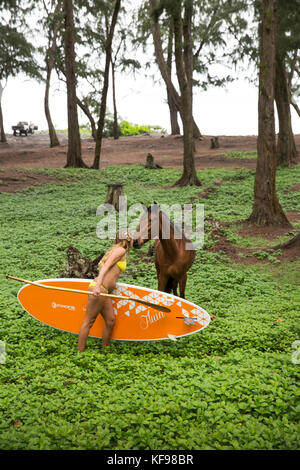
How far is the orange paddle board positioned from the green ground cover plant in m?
0.18

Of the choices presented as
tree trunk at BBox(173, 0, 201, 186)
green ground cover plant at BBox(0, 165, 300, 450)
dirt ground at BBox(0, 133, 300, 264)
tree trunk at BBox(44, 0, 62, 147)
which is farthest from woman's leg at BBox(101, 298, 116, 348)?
tree trunk at BBox(44, 0, 62, 147)

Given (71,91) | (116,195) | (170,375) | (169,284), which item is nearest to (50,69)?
(71,91)

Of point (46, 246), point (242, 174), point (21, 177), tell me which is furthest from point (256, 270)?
point (21, 177)

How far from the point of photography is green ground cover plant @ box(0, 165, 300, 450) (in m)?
4.22

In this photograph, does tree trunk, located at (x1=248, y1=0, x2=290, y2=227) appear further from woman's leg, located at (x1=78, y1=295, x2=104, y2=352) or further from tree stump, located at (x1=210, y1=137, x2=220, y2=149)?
tree stump, located at (x1=210, y1=137, x2=220, y2=149)

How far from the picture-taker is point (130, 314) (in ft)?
20.9

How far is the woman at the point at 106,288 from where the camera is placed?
601 centimetres

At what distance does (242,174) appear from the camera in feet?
68.8

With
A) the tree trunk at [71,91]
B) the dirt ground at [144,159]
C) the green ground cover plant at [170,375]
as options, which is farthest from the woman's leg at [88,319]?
the tree trunk at [71,91]

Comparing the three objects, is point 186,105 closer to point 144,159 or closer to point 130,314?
point 144,159

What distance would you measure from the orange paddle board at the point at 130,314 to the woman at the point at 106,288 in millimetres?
210

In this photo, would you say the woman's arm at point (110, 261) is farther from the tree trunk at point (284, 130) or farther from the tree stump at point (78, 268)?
the tree trunk at point (284, 130)
